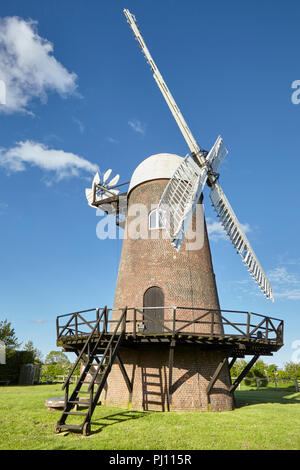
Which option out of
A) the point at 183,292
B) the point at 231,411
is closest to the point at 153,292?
the point at 183,292

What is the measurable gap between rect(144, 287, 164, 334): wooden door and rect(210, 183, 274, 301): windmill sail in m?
4.91

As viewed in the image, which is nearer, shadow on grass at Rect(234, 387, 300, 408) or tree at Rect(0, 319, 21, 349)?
shadow on grass at Rect(234, 387, 300, 408)

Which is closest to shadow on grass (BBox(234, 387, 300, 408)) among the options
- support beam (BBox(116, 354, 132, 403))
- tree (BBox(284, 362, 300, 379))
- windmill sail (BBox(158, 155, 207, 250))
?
support beam (BBox(116, 354, 132, 403))

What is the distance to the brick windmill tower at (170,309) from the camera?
11359 millimetres

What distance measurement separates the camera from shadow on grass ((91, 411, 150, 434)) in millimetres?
9234

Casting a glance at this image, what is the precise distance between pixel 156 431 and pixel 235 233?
9.75m

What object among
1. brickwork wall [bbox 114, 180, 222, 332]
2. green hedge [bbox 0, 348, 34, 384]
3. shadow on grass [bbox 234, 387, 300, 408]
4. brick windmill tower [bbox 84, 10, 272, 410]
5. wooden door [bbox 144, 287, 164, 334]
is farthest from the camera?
green hedge [bbox 0, 348, 34, 384]

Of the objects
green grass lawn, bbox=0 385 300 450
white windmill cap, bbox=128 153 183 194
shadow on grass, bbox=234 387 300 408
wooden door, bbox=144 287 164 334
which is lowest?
shadow on grass, bbox=234 387 300 408

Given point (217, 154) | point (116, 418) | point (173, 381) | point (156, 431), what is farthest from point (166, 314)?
point (217, 154)

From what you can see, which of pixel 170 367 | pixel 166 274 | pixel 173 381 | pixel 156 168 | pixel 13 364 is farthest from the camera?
pixel 13 364

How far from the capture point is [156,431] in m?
8.65

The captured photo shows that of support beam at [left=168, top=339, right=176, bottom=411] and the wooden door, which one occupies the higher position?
the wooden door

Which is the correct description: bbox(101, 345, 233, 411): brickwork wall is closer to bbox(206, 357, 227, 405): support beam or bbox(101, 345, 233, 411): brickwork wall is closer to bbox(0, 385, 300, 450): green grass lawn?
bbox(206, 357, 227, 405): support beam

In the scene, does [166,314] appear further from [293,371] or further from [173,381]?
[293,371]
